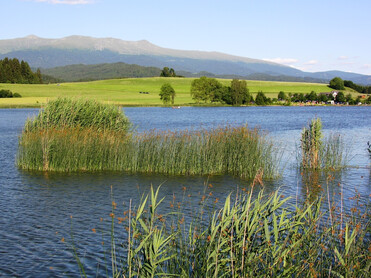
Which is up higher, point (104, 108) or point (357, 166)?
point (104, 108)

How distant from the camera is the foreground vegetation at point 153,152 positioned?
17.3m

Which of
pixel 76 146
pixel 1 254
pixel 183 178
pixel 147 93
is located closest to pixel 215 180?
pixel 183 178

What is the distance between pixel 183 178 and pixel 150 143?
7.22ft

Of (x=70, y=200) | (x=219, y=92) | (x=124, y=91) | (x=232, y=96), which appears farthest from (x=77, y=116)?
(x=124, y=91)

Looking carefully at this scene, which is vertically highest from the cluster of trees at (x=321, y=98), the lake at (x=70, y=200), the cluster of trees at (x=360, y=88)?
the cluster of trees at (x=360, y=88)

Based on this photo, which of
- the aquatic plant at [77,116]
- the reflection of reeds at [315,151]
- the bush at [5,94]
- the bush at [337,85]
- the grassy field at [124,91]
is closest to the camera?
the reflection of reeds at [315,151]

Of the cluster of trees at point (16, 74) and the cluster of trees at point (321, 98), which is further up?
the cluster of trees at point (16, 74)

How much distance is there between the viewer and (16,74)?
13312 centimetres

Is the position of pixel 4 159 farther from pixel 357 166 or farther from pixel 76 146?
pixel 357 166

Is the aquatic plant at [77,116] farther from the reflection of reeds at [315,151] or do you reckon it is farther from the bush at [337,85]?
the bush at [337,85]

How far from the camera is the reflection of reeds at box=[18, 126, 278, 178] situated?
1728cm

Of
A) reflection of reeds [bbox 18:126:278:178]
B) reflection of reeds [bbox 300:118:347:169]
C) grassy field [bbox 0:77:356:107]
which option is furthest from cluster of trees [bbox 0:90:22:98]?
reflection of reeds [bbox 300:118:347:169]

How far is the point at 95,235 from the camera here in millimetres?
10031

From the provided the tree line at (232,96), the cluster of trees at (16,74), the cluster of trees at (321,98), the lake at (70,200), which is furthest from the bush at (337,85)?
the lake at (70,200)
